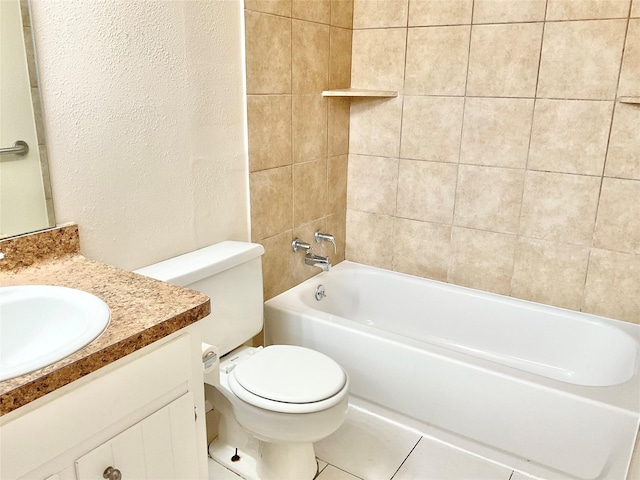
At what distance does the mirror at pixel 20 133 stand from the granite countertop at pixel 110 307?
0.09 m

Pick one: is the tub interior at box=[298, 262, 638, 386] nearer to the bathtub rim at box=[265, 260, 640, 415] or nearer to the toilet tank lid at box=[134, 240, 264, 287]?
the bathtub rim at box=[265, 260, 640, 415]

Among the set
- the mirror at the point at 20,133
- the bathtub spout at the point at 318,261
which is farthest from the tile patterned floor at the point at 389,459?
the mirror at the point at 20,133

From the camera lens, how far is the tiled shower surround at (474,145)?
2.06 metres

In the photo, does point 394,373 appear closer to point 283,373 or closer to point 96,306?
point 283,373

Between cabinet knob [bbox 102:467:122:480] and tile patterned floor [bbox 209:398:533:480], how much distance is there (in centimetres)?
92

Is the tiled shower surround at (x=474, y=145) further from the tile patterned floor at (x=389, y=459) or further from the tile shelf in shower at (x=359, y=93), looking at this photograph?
the tile patterned floor at (x=389, y=459)

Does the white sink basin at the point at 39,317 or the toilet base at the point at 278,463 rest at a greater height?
the white sink basin at the point at 39,317

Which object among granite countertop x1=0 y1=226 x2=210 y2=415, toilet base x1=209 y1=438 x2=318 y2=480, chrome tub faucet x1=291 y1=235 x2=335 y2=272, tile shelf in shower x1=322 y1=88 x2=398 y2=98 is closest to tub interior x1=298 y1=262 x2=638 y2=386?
chrome tub faucet x1=291 y1=235 x2=335 y2=272

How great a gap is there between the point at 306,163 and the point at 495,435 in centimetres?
133

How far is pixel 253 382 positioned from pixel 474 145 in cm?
142

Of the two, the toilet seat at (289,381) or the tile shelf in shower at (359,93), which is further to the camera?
the tile shelf in shower at (359,93)

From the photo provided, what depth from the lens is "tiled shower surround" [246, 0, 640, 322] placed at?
6.75ft

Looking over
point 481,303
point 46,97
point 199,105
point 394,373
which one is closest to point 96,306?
point 46,97

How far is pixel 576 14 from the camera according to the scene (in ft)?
6.64
